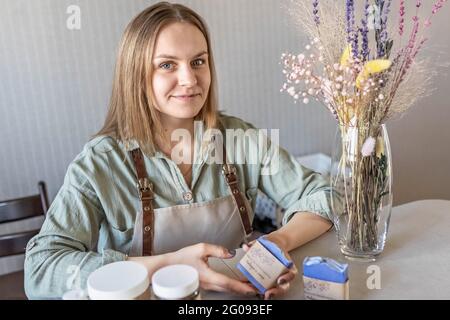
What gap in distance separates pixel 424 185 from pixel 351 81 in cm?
224

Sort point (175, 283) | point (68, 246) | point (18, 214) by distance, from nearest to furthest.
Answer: point (175, 283) < point (68, 246) < point (18, 214)

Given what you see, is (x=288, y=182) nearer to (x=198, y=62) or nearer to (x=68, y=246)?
(x=198, y=62)

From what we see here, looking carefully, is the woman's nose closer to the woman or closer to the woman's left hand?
the woman

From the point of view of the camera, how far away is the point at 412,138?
9.10 ft

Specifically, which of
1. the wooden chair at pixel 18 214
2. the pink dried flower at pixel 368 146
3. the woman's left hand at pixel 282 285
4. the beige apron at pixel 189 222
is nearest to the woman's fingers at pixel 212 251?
the woman's left hand at pixel 282 285

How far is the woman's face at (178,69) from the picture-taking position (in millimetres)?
1173

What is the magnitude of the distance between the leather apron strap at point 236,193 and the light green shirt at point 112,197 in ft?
0.07

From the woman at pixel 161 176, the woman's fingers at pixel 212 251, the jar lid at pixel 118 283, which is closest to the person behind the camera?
the jar lid at pixel 118 283

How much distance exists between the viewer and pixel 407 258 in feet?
3.32

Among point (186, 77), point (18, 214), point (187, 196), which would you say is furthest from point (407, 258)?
point (18, 214)

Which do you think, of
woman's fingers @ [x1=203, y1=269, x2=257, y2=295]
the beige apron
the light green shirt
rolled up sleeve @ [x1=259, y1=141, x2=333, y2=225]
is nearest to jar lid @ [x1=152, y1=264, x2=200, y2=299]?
woman's fingers @ [x1=203, y1=269, x2=257, y2=295]

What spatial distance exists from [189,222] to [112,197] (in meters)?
0.20

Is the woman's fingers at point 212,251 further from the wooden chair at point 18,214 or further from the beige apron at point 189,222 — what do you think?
the wooden chair at point 18,214
